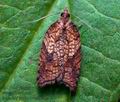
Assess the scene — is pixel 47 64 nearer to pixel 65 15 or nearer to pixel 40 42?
pixel 40 42

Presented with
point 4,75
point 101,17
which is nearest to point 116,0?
point 101,17

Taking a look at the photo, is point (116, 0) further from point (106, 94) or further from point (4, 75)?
point (4, 75)

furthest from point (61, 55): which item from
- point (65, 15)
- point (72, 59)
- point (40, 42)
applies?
point (65, 15)

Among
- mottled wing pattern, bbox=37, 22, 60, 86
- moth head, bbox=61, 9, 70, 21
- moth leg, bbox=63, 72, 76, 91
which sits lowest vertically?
moth leg, bbox=63, 72, 76, 91

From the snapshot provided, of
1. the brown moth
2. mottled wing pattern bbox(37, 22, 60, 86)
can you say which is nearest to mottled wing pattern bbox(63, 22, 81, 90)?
the brown moth

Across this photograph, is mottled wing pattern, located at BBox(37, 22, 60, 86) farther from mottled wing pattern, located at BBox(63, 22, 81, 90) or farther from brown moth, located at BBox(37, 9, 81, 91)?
mottled wing pattern, located at BBox(63, 22, 81, 90)

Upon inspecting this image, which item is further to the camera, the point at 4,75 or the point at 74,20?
the point at 74,20
